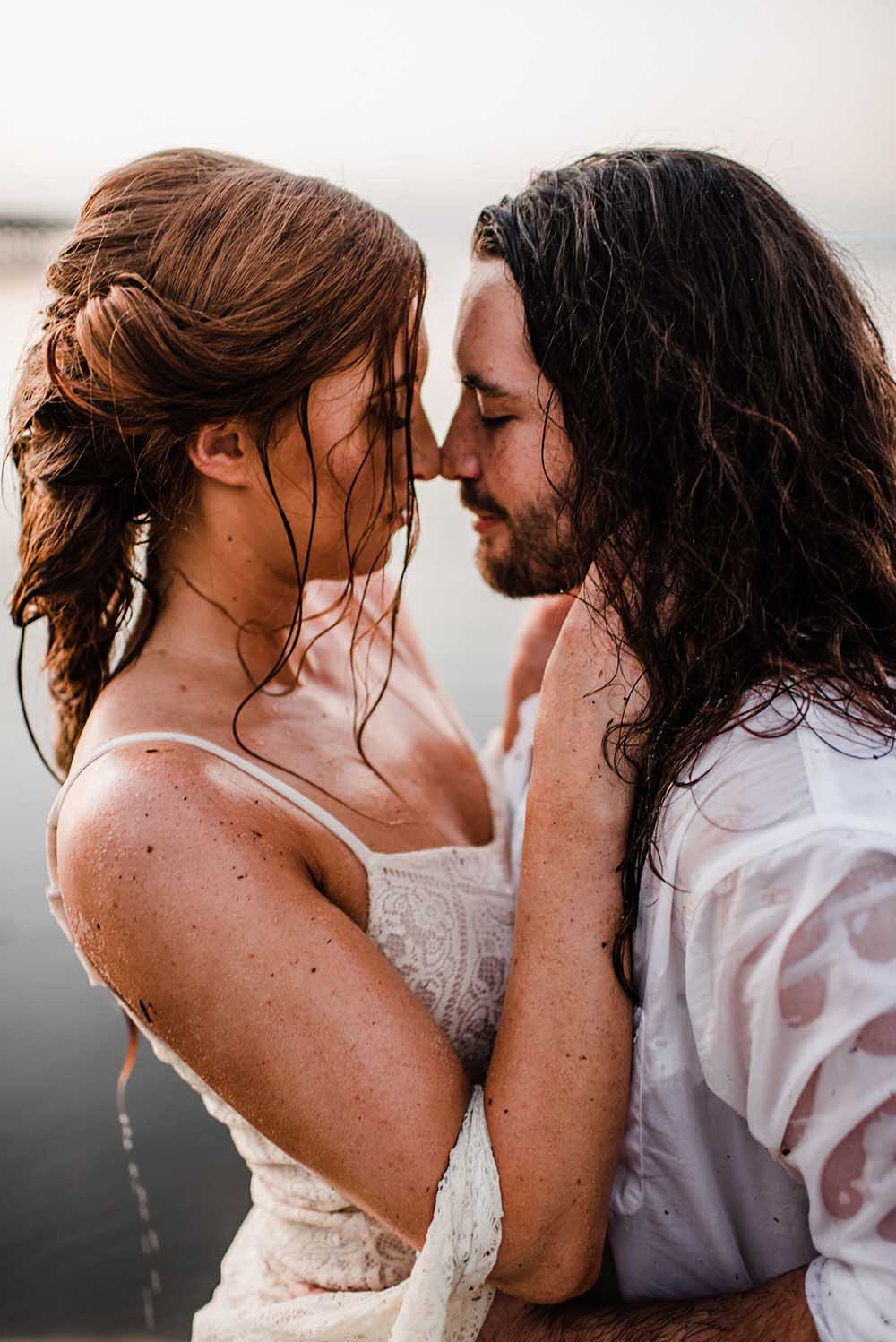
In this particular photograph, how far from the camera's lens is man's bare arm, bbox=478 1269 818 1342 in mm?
1091

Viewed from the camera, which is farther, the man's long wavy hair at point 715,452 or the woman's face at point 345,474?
the woman's face at point 345,474

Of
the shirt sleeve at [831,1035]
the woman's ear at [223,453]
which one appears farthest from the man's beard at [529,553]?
the shirt sleeve at [831,1035]

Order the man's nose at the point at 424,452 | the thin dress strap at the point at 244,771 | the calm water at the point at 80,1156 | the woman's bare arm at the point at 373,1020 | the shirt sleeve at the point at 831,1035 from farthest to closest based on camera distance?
the calm water at the point at 80,1156, the man's nose at the point at 424,452, the thin dress strap at the point at 244,771, the woman's bare arm at the point at 373,1020, the shirt sleeve at the point at 831,1035

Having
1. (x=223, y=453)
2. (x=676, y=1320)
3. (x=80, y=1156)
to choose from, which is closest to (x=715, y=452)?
(x=223, y=453)

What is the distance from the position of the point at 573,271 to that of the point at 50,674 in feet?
3.32

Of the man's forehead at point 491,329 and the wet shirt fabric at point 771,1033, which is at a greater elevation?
the man's forehead at point 491,329

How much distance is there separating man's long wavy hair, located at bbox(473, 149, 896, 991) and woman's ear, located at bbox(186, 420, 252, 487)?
0.43 meters

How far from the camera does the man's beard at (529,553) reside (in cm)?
165

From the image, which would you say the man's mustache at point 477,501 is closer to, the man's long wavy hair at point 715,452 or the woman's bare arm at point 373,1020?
the man's long wavy hair at point 715,452

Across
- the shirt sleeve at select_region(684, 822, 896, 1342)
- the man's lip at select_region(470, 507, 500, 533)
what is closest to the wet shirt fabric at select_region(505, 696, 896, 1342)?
the shirt sleeve at select_region(684, 822, 896, 1342)

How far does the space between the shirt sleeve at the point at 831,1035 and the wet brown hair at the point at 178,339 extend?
67 cm

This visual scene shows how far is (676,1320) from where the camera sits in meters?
1.20

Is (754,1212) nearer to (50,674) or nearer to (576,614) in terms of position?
(576,614)

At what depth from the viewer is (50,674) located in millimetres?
1741
